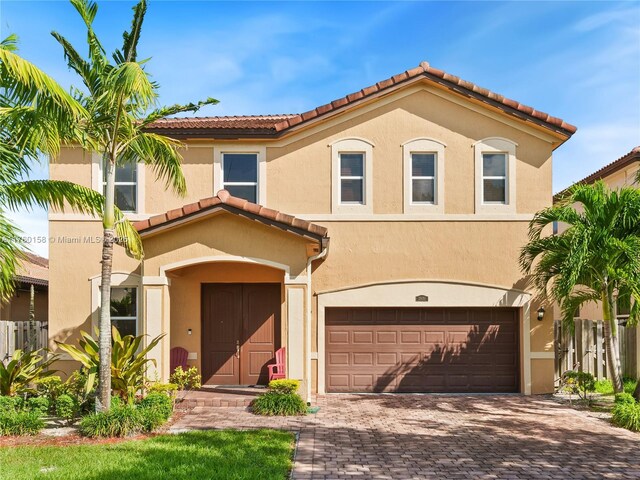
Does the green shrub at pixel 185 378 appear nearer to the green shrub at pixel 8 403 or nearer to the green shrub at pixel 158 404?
the green shrub at pixel 158 404

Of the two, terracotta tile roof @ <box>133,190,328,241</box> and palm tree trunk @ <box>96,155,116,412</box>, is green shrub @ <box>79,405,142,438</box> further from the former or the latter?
terracotta tile roof @ <box>133,190,328,241</box>

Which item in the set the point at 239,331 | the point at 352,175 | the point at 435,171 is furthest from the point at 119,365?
the point at 435,171

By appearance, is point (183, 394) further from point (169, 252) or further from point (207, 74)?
point (207, 74)

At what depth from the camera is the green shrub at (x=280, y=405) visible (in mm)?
11617

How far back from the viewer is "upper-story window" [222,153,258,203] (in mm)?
14875

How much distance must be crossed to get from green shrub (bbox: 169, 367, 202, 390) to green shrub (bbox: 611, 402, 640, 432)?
8.63m

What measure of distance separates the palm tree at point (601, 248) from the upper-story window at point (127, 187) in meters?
10.1

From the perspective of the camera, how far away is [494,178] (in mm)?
14883

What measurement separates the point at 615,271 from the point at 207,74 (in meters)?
9.70

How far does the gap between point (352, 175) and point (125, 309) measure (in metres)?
6.75

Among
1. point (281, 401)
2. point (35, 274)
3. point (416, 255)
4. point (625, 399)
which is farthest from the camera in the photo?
point (35, 274)

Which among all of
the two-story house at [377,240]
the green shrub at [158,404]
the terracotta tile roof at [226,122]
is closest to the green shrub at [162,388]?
the green shrub at [158,404]

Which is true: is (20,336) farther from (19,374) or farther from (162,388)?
(162,388)

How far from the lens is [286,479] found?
7.55m
